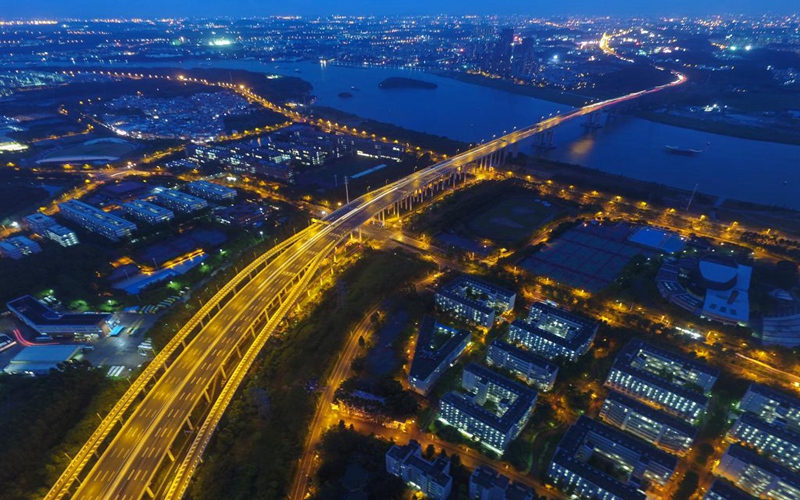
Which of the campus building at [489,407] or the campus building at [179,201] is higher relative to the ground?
the campus building at [179,201]

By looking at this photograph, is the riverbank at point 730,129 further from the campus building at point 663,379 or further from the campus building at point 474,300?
the campus building at point 474,300

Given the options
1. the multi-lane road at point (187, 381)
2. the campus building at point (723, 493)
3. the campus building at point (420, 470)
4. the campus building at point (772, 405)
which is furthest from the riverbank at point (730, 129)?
the campus building at point (420, 470)

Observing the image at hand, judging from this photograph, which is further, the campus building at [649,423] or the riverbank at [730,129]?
the riverbank at [730,129]

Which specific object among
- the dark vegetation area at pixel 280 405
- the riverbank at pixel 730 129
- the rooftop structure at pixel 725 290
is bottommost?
the dark vegetation area at pixel 280 405

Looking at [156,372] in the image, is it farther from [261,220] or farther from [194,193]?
[194,193]

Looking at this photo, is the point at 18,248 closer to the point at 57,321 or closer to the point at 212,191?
the point at 57,321

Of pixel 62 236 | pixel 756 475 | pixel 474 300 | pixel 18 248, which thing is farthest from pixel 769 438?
pixel 18 248

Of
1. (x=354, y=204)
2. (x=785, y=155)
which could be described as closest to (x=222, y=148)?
(x=354, y=204)
